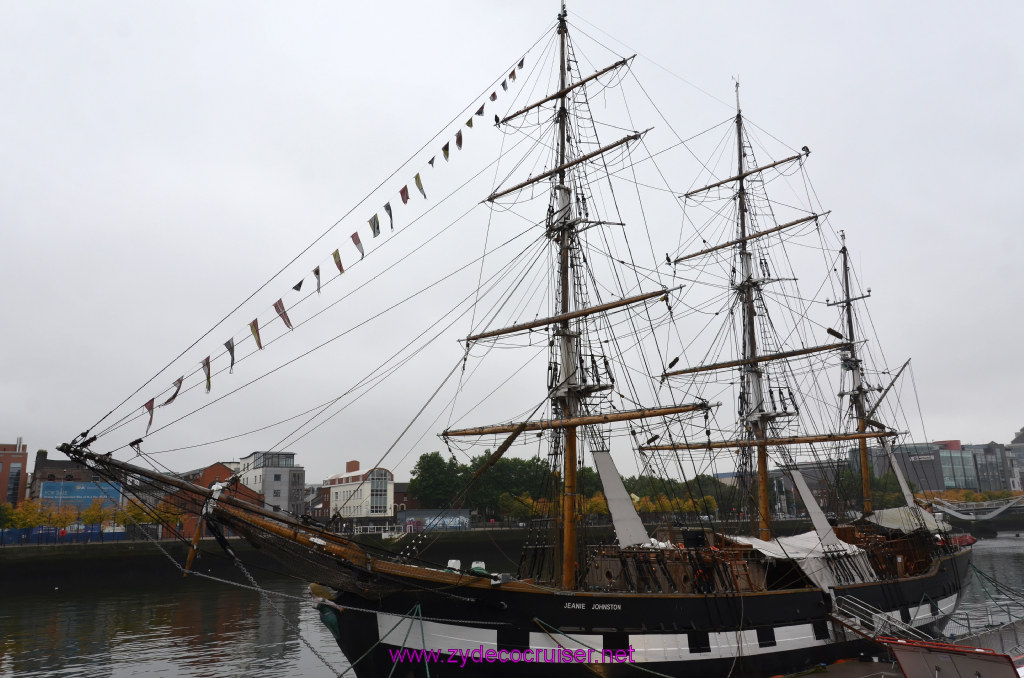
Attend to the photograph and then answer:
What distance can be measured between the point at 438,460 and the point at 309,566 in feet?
205

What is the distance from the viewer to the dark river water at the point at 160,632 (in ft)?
66.1

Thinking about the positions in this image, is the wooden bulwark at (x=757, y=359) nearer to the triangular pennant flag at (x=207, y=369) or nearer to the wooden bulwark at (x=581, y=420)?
the wooden bulwark at (x=581, y=420)

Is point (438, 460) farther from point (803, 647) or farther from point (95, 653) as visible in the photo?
point (803, 647)

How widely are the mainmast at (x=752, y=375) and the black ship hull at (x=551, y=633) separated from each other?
10448 millimetres

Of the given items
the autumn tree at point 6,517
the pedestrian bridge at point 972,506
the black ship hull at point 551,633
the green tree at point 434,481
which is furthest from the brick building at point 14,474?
the pedestrian bridge at point 972,506

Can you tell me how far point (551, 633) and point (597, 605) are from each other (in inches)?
45.3

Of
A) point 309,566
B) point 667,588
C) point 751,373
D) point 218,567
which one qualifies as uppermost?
point 751,373

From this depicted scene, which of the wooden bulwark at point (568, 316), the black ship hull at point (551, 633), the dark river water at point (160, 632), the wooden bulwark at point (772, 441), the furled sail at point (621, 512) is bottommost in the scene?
the dark river water at point (160, 632)

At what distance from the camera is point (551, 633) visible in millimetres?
14312

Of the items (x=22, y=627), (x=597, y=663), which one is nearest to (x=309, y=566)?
(x=597, y=663)

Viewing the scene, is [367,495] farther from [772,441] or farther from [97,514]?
[772,441]

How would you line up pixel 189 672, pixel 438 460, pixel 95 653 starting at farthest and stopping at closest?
pixel 438 460, pixel 95 653, pixel 189 672

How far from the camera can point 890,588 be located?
20.6 metres

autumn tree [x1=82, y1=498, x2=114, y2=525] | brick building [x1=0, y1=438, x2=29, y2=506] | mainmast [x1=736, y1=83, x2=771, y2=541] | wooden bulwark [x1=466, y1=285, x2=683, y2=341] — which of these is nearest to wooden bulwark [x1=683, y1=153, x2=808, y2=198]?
mainmast [x1=736, y1=83, x2=771, y2=541]
